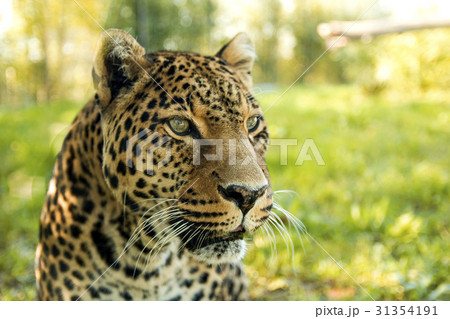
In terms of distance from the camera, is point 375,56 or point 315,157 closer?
point 315,157

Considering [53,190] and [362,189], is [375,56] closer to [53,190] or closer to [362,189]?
[362,189]

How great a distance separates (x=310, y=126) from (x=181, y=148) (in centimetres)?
524

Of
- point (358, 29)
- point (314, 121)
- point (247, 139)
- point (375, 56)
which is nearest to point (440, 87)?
point (375, 56)

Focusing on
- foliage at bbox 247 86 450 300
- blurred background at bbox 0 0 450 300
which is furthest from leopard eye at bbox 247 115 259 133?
foliage at bbox 247 86 450 300

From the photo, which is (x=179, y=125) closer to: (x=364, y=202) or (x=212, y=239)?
(x=212, y=239)

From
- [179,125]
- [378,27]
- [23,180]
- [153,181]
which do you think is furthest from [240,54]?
[23,180]

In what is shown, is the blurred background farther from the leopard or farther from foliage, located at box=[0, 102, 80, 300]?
the leopard

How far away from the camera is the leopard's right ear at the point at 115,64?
7.45ft

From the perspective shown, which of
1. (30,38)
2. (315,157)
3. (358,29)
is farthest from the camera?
(30,38)

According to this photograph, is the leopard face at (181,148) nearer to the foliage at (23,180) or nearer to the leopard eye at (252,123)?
the leopard eye at (252,123)

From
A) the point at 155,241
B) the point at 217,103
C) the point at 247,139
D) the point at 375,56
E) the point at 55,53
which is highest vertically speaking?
the point at 375,56

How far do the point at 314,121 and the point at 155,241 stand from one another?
546 centimetres

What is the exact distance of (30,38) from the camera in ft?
21.5

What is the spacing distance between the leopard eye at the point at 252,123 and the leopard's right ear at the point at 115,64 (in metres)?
0.64
